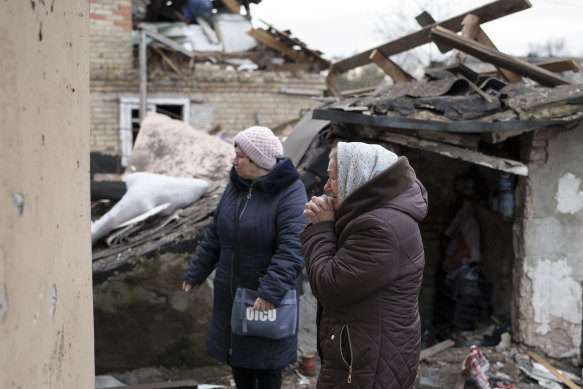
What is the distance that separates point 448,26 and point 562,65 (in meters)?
1.24

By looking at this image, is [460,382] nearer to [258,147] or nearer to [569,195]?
[569,195]

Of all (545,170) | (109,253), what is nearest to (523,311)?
(545,170)

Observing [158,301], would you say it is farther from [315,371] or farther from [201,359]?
[315,371]

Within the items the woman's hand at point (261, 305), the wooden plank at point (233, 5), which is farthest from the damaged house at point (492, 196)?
the wooden plank at point (233, 5)

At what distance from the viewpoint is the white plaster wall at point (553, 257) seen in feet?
16.1

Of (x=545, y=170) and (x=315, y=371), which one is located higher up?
(x=545, y=170)

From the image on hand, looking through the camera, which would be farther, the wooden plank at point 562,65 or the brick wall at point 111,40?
the brick wall at point 111,40

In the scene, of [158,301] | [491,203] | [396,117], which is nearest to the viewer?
[396,117]

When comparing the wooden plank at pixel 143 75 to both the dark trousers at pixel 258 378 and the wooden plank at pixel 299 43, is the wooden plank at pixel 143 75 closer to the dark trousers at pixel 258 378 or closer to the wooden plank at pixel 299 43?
the wooden plank at pixel 299 43

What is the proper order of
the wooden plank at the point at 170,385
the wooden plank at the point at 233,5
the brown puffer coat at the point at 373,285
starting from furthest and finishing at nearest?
the wooden plank at the point at 233,5, the wooden plank at the point at 170,385, the brown puffer coat at the point at 373,285

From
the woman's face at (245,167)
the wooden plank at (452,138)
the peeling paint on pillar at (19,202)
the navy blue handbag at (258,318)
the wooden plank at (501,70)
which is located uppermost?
the wooden plank at (501,70)

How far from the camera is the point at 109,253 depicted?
5.02 metres

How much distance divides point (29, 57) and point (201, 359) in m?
3.97

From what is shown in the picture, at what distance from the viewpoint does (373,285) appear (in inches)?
89.8
